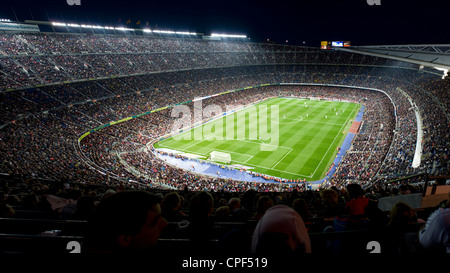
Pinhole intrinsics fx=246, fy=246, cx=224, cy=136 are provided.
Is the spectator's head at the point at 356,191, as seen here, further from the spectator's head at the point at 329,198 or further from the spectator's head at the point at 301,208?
the spectator's head at the point at 301,208

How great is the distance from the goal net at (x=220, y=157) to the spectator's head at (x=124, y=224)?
98.0ft

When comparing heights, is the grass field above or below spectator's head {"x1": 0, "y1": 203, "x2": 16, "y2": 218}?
below

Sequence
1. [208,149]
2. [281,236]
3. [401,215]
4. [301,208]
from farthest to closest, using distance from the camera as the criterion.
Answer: [208,149] → [301,208] → [401,215] → [281,236]

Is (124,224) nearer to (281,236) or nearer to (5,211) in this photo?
(281,236)

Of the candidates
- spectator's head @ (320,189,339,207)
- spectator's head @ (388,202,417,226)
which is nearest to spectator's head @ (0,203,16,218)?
spectator's head @ (320,189,339,207)

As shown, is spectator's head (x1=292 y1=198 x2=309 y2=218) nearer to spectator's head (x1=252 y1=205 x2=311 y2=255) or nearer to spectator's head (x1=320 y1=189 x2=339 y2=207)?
spectator's head (x1=320 y1=189 x2=339 y2=207)

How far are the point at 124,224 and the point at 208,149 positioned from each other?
34084mm

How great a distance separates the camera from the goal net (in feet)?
104

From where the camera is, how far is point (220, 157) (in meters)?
32.5

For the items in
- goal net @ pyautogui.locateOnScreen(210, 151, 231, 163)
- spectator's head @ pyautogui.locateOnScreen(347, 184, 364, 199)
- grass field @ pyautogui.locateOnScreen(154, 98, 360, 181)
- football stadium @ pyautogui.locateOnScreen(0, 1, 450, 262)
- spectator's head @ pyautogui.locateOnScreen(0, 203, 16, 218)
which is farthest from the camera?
goal net @ pyautogui.locateOnScreen(210, 151, 231, 163)

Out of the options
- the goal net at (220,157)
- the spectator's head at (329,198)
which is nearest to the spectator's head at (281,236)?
Result: the spectator's head at (329,198)

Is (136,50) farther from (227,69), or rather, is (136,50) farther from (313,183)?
(313,183)

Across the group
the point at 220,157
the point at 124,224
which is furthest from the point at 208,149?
the point at 124,224

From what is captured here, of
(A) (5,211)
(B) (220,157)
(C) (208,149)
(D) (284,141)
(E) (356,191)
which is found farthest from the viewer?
(D) (284,141)
